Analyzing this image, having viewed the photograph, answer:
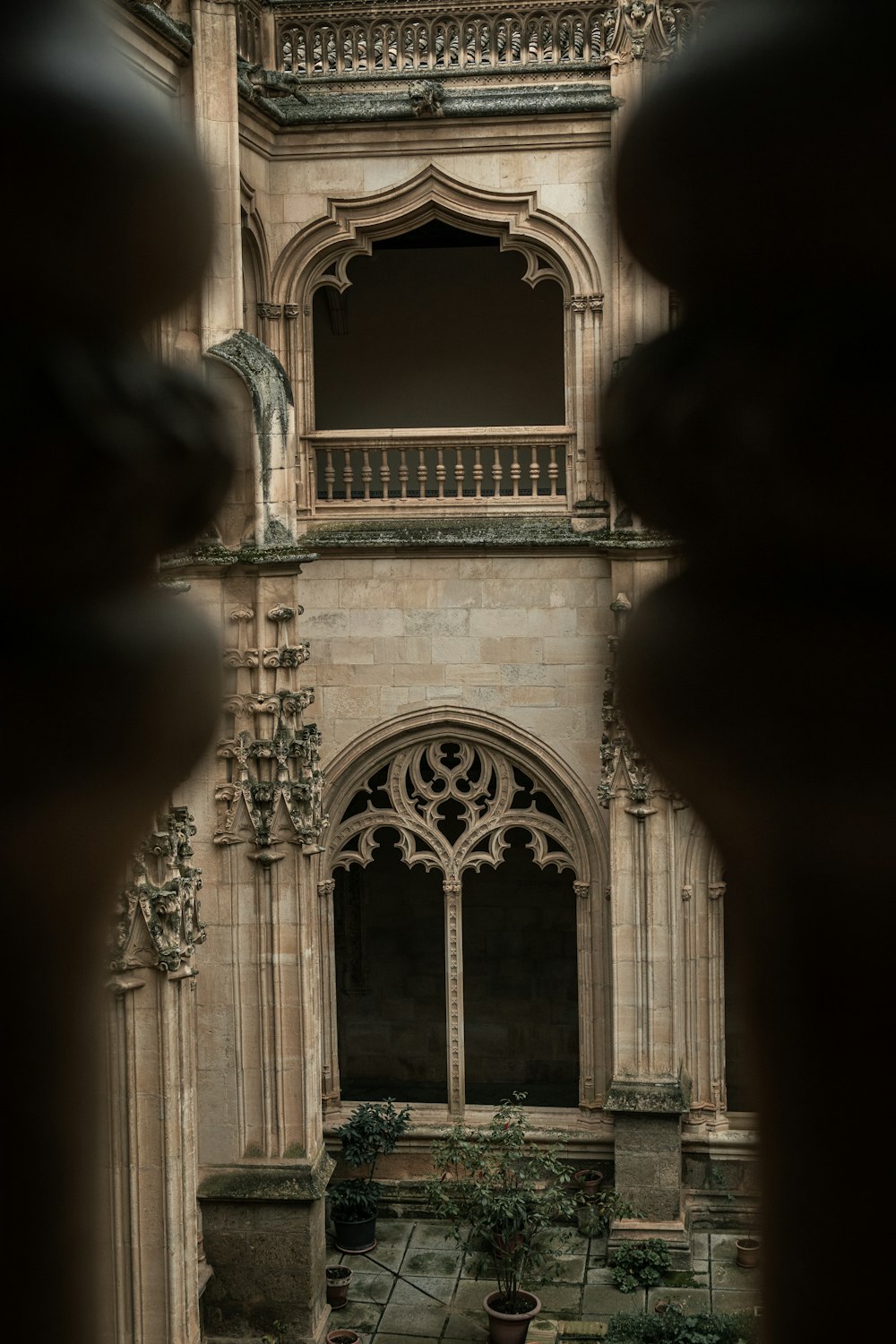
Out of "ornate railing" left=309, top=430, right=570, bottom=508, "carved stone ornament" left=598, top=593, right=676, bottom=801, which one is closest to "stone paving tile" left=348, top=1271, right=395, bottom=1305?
"carved stone ornament" left=598, top=593, right=676, bottom=801

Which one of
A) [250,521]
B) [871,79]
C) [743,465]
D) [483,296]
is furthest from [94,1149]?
[483,296]

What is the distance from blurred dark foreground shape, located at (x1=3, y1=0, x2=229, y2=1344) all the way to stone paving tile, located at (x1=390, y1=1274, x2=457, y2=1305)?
39.6ft

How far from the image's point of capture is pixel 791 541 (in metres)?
0.83

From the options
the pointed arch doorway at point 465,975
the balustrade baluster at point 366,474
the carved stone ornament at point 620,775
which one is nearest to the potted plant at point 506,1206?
the carved stone ornament at point 620,775

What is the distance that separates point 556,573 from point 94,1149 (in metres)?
12.5

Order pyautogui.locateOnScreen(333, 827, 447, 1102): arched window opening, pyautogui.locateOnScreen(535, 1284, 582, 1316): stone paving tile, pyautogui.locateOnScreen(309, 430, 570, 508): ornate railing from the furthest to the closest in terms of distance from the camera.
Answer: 1. pyautogui.locateOnScreen(333, 827, 447, 1102): arched window opening
2. pyautogui.locateOnScreen(309, 430, 570, 508): ornate railing
3. pyautogui.locateOnScreen(535, 1284, 582, 1316): stone paving tile

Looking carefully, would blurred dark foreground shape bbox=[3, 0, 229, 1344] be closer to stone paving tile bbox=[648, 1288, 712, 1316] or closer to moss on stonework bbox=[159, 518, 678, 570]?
stone paving tile bbox=[648, 1288, 712, 1316]

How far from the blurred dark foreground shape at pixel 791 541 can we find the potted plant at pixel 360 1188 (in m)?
12.5

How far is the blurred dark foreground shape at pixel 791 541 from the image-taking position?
2.57ft

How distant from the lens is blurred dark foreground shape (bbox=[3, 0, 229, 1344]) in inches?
31.8

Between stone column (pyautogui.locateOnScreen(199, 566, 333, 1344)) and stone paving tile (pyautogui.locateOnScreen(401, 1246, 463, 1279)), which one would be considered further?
stone paving tile (pyautogui.locateOnScreen(401, 1246, 463, 1279))

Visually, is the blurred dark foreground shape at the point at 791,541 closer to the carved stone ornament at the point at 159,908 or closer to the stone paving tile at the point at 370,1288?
the carved stone ornament at the point at 159,908

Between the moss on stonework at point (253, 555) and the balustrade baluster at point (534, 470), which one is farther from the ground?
the balustrade baluster at point (534, 470)

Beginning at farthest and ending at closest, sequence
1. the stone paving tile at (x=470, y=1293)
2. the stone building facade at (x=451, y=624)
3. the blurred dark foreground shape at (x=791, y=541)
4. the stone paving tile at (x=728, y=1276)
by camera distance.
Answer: the stone paving tile at (x=728, y=1276)
the stone paving tile at (x=470, y=1293)
the stone building facade at (x=451, y=624)
the blurred dark foreground shape at (x=791, y=541)
